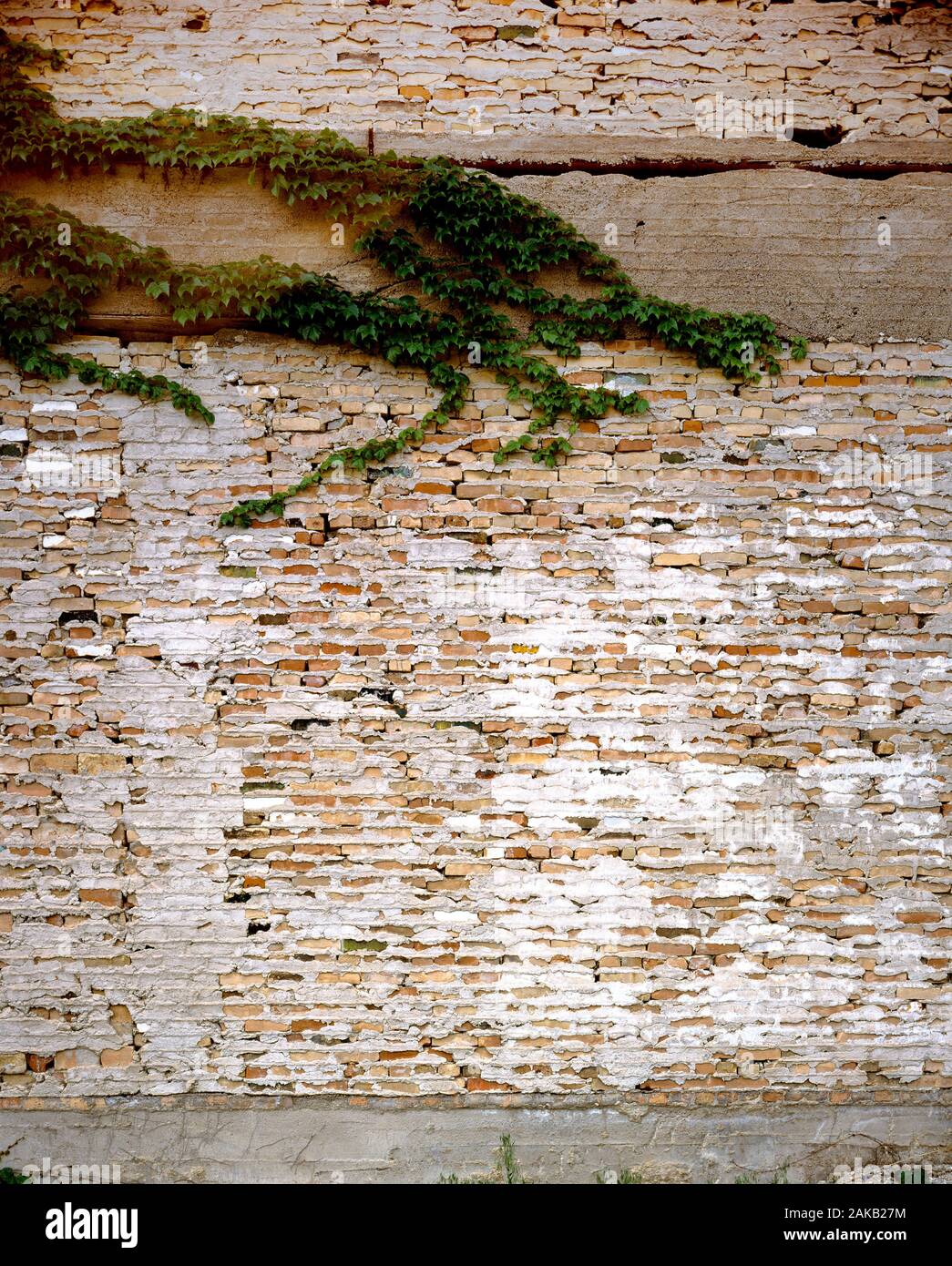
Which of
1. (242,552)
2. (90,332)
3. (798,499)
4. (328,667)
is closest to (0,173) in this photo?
(90,332)

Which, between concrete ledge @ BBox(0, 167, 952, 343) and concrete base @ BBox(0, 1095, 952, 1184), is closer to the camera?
concrete base @ BBox(0, 1095, 952, 1184)

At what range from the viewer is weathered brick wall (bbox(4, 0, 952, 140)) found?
3.50 metres

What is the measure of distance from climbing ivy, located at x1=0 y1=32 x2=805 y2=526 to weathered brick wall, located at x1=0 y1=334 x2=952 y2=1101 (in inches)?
4.8

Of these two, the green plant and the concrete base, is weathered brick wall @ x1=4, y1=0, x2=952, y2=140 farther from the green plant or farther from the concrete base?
the green plant

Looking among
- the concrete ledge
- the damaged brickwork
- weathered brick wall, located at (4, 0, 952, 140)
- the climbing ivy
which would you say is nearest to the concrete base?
the damaged brickwork

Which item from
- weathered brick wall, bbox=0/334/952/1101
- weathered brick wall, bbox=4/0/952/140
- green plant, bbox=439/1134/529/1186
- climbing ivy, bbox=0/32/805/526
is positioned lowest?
green plant, bbox=439/1134/529/1186

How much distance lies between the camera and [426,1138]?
133 inches

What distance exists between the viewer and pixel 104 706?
3410 millimetres

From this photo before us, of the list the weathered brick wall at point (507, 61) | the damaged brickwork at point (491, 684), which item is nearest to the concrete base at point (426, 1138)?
the damaged brickwork at point (491, 684)

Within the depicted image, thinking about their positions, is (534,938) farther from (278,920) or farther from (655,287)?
(655,287)

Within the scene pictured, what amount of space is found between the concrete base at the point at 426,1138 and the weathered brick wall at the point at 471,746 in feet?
0.38

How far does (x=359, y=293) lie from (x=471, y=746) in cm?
211

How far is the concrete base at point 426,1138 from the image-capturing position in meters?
3.37

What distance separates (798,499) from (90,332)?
10.9 feet
